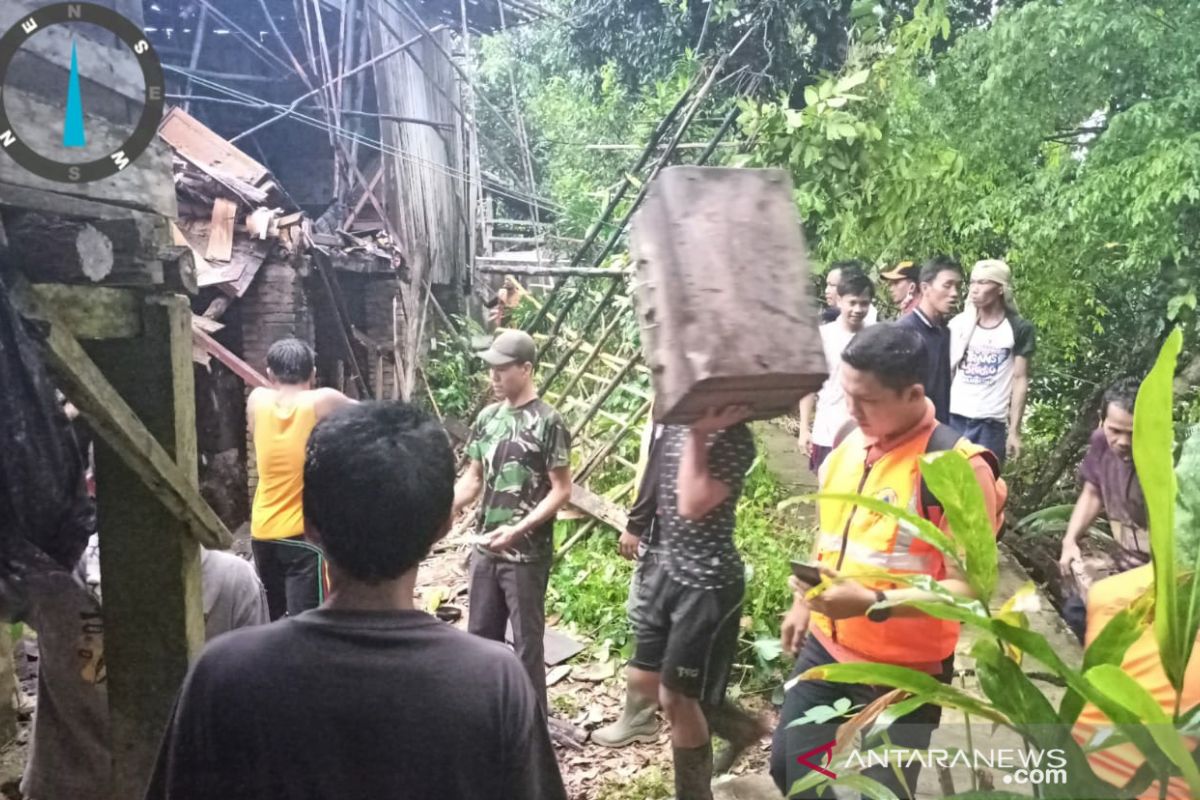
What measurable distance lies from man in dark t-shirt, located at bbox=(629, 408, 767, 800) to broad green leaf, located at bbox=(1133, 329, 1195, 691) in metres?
1.05

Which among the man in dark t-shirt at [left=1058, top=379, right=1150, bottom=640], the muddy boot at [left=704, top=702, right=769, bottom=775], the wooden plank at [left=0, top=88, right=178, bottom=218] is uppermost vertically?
the wooden plank at [left=0, top=88, right=178, bottom=218]

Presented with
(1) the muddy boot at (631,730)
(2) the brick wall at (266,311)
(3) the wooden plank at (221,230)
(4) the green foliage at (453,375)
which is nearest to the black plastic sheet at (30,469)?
(1) the muddy boot at (631,730)

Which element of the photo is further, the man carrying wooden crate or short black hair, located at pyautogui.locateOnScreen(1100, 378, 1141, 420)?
short black hair, located at pyautogui.locateOnScreen(1100, 378, 1141, 420)

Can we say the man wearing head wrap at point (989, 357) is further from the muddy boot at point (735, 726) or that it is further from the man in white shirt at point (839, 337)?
the muddy boot at point (735, 726)

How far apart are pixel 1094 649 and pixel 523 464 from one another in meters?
2.11

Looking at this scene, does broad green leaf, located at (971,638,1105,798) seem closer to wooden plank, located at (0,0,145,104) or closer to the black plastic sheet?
the black plastic sheet

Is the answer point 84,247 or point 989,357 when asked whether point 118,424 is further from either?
point 989,357

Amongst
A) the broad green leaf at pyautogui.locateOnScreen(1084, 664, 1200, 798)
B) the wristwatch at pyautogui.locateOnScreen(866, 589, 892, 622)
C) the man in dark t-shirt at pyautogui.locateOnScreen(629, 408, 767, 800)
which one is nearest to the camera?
the broad green leaf at pyautogui.locateOnScreen(1084, 664, 1200, 798)

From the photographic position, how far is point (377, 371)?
7375mm

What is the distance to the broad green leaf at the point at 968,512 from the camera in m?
1.28

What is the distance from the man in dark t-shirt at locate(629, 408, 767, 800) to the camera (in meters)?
2.14

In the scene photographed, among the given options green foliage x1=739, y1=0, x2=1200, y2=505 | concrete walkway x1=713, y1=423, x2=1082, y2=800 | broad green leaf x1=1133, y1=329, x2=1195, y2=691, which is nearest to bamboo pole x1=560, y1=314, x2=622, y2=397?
green foliage x1=739, y1=0, x2=1200, y2=505

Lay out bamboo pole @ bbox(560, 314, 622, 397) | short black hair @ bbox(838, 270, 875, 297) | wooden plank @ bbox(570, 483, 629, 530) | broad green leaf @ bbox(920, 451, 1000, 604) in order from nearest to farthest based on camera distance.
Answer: broad green leaf @ bbox(920, 451, 1000, 604) → short black hair @ bbox(838, 270, 875, 297) → wooden plank @ bbox(570, 483, 629, 530) → bamboo pole @ bbox(560, 314, 622, 397)

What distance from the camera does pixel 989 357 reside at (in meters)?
3.84
